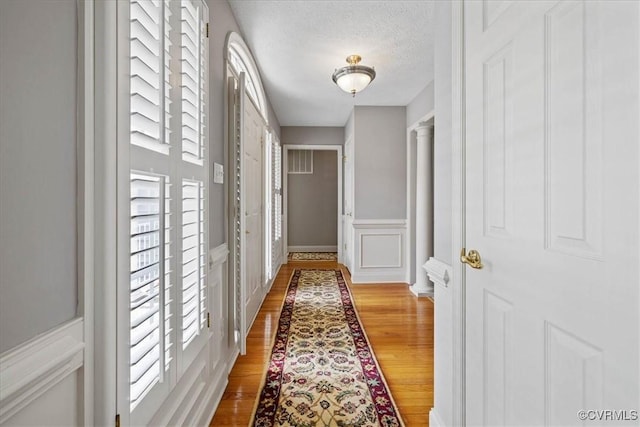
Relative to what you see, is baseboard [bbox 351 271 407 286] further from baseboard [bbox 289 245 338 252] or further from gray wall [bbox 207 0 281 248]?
baseboard [bbox 289 245 338 252]

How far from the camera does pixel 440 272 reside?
4.70 feet

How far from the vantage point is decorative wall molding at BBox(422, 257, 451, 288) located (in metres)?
1.38

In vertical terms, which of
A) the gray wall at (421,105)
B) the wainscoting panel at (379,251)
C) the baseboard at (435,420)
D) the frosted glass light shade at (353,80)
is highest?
the gray wall at (421,105)

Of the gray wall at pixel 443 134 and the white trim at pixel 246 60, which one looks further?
the white trim at pixel 246 60

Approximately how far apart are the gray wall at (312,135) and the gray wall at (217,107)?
3470mm

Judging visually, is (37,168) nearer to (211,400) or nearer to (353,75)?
(211,400)

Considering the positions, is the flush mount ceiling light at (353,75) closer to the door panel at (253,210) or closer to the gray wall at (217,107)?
the door panel at (253,210)

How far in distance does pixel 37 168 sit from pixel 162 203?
488mm

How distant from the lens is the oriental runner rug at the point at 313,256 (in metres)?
6.40

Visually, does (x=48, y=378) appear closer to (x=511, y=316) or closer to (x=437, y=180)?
(x=511, y=316)

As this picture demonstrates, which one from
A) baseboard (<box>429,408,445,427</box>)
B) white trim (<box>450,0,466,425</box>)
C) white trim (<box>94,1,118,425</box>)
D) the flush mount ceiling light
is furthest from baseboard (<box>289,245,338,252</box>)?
white trim (<box>94,1,118,425</box>)

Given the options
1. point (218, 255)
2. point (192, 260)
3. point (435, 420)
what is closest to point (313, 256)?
point (218, 255)

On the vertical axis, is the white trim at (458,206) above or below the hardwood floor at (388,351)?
above

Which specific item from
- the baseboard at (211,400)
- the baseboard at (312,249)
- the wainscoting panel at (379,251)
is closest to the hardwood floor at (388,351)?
the baseboard at (211,400)
